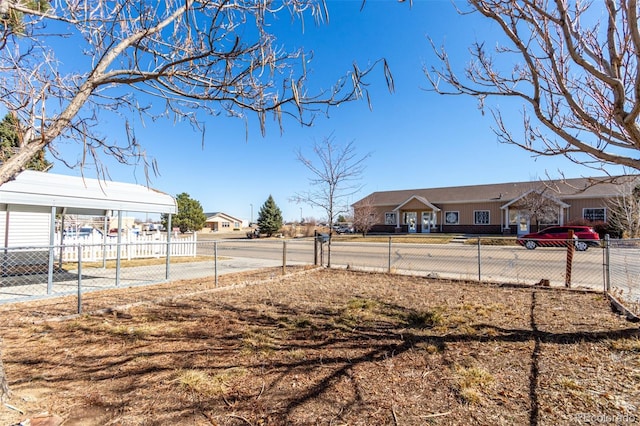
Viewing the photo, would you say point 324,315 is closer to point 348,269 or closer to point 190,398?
point 190,398

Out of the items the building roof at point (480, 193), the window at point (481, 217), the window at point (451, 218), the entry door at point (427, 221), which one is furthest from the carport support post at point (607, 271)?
the entry door at point (427, 221)

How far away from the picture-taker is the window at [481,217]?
31.7 m

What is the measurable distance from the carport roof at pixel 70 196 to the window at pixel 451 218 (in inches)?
1202

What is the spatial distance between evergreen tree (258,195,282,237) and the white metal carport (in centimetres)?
2890

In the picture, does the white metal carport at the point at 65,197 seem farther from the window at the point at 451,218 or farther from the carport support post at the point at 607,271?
the window at the point at 451,218

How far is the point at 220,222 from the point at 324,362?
74.2 meters

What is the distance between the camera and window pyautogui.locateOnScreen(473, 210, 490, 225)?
31.7 metres

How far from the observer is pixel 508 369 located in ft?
10.5

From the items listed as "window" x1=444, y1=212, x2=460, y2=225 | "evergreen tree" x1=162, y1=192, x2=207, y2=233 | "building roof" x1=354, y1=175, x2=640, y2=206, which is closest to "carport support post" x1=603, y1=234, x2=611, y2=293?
"building roof" x1=354, y1=175, x2=640, y2=206

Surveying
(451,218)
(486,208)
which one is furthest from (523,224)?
(451,218)

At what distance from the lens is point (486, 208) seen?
31672mm

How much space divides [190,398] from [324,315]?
2848mm

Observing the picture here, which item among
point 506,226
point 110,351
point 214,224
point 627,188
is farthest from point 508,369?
point 214,224

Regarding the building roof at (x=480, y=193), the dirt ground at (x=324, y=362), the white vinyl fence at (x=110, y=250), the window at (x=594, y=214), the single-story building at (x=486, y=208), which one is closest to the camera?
the dirt ground at (x=324, y=362)
